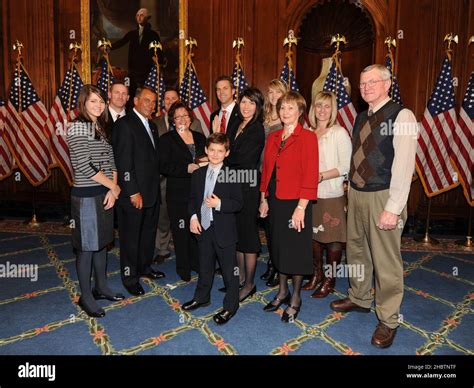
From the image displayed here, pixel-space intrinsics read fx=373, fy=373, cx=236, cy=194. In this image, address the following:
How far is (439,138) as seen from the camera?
6051mm

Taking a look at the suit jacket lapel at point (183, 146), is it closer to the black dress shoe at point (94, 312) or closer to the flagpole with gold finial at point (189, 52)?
the black dress shoe at point (94, 312)

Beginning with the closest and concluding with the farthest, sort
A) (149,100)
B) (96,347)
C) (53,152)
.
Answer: (96,347) < (149,100) < (53,152)

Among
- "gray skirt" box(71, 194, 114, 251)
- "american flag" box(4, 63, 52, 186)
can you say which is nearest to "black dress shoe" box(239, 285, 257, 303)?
"gray skirt" box(71, 194, 114, 251)

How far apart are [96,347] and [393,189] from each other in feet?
8.18

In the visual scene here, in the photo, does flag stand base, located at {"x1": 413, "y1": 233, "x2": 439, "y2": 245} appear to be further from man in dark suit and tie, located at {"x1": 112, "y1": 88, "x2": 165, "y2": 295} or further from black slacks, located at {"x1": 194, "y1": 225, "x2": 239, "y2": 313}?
man in dark suit and tie, located at {"x1": 112, "y1": 88, "x2": 165, "y2": 295}

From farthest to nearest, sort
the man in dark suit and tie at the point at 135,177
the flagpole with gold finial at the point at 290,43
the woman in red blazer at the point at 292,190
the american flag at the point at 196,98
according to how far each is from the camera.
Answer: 1. the american flag at the point at 196,98
2. the flagpole with gold finial at the point at 290,43
3. the man in dark suit and tie at the point at 135,177
4. the woman in red blazer at the point at 292,190

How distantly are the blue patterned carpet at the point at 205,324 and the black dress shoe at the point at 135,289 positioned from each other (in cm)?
8

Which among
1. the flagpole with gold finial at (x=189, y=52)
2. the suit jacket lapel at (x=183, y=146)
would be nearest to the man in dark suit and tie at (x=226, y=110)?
the suit jacket lapel at (x=183, y=146)

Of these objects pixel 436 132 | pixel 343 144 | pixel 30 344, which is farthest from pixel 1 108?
pixel 436 132

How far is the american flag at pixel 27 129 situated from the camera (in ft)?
23.4

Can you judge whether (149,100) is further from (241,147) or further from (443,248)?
(443,248)

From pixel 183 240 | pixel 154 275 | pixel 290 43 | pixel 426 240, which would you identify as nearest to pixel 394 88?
pixel 290 43
